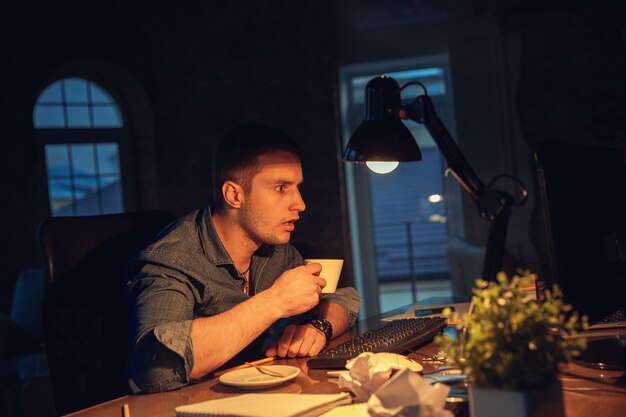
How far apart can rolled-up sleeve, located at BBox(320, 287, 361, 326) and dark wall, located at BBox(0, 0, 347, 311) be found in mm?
3641

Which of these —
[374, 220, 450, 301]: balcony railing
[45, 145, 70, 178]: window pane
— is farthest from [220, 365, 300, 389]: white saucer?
[45, 145, 70, 178]: window pane

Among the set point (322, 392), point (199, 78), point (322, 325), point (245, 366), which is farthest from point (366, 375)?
point (199, 78)

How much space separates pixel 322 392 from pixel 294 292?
380 millimetres

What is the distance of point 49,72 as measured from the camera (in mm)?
5820

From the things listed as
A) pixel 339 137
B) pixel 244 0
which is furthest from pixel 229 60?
pixel 339 137

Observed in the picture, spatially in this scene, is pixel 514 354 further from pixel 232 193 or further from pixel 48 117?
pixel 48 117

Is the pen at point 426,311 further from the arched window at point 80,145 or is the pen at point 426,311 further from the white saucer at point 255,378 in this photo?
the arched window at point 80,145

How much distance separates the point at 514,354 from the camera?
3.06 feet

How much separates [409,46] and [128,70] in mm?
2264

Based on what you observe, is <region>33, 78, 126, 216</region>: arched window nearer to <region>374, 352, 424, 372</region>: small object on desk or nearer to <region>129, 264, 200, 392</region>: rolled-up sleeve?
<region>129, 264, 200, 392</region>: rolled-up sleeve

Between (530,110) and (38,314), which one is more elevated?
(530,110)

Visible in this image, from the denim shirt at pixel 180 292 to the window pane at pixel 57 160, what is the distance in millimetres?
4202

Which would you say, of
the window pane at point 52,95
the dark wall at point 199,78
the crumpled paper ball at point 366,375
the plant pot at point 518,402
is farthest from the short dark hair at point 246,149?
the window pane at point 52,95

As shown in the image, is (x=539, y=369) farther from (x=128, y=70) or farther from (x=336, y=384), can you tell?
(x=128, y=70)
